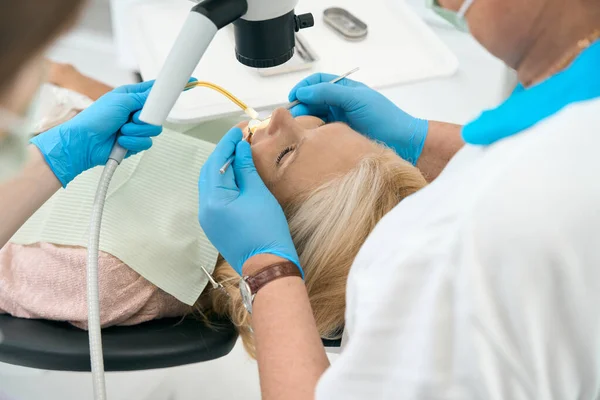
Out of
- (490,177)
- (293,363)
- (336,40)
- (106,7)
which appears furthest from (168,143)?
(106,7)

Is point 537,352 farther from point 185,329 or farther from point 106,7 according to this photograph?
point 106,7

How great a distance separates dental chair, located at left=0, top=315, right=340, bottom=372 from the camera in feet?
3.66

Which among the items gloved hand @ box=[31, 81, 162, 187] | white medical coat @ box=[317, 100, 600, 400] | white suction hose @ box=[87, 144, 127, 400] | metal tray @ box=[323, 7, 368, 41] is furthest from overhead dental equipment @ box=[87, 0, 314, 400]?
metal tray @ box=[323, 7, 368, 41]

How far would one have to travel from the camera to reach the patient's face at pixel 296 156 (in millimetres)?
1180

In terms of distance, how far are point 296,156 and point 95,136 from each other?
0.42 metres

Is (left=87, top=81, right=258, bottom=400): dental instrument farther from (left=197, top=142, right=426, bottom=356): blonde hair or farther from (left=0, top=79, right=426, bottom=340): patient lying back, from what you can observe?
(left=197, top=142, right=426, bottom=356): blonde hair

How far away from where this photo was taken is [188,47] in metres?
0.86

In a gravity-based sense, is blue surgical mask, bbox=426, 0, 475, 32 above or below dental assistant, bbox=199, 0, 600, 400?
above

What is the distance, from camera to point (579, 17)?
1.86 feet

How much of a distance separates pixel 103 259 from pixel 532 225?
91 cm

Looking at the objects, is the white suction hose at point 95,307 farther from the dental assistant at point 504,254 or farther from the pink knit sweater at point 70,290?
the dental assistant at point 504,254

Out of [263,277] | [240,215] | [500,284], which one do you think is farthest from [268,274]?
[500,284]

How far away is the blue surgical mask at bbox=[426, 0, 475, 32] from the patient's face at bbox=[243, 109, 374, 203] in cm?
49

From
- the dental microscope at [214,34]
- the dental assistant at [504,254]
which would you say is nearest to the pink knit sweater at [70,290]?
the dental microscope at [214,34]
